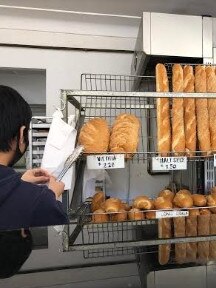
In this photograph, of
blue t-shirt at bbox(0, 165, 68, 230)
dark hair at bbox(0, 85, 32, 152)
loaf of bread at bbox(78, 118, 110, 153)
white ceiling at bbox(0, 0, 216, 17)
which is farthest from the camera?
white ceiling at bbox(0, 0, 216, 17)

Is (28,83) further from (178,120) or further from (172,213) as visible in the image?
(172,213)

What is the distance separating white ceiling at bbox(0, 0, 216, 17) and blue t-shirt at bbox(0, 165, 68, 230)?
1439 millimetres

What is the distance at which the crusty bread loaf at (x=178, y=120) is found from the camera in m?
1.11

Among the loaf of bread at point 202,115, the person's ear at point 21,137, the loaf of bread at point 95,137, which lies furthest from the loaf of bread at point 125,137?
the person's ear at point 21,137

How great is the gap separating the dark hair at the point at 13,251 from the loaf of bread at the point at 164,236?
214mm

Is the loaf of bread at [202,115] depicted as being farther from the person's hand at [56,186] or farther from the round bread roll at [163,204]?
the person's hand at [56,186]

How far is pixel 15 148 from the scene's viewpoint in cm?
79

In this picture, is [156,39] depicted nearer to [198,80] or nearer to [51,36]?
[198,80]

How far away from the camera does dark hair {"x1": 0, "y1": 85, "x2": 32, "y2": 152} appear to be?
2.44ft

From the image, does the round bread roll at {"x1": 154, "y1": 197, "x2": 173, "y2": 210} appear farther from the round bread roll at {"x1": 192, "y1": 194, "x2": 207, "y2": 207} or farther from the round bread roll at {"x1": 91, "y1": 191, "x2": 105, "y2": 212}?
the round bread roll at {"x1": 91, "y1": 191, "x2": 105, "y2": 212}

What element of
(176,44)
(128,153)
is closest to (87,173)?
(128,153)

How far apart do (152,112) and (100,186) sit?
60 cm

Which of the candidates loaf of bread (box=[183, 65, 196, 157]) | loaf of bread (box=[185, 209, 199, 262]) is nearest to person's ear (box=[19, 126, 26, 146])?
loaf of bread (box=[185, 209, 199, 262])

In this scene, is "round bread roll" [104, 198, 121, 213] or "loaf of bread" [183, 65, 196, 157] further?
"loaf of bread" [183, 65, 196, 157]
